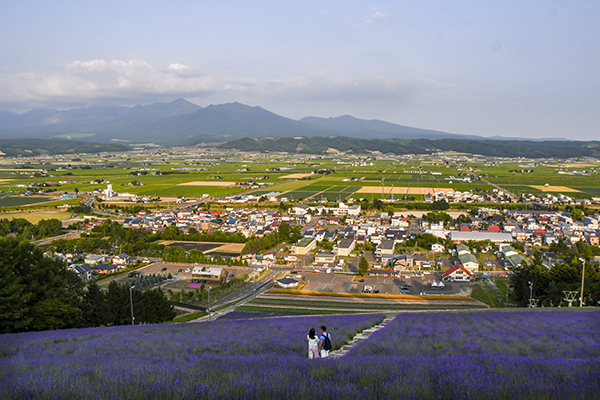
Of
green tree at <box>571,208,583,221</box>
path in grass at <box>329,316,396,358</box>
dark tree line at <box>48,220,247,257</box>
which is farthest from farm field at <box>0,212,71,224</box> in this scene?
green tree at <box>571,208,583,221</box>

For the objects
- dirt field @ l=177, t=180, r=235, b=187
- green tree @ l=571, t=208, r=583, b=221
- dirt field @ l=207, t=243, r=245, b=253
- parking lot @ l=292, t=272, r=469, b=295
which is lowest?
dirt field @ l=207, t=243, r=245, b=253

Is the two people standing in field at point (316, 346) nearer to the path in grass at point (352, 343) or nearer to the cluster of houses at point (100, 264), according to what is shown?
the path in grass at point (352, 343)

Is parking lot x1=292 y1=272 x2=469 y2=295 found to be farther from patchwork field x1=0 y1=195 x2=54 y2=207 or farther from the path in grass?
patchwork field x1=0 y1=195 x2=54 y2=207

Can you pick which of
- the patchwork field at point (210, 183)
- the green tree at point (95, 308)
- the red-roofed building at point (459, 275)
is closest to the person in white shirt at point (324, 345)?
the green tree at point (95, 308)

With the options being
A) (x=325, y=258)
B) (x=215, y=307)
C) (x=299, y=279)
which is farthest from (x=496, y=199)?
(x=215, y=307)

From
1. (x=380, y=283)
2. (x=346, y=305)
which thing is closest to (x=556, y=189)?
(x=380, y=283)

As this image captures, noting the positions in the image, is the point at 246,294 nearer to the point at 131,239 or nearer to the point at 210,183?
the point at 131,239
